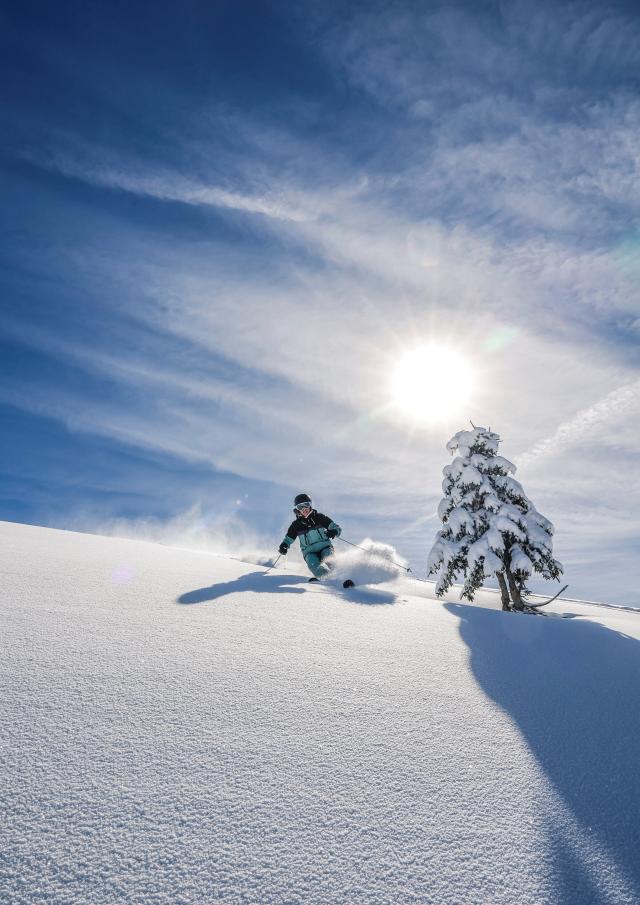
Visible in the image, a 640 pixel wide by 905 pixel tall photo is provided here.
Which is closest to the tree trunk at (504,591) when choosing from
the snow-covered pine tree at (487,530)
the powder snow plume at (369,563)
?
the snow-covered pine tree at (487,530)

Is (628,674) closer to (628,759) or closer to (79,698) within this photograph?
(628,759)

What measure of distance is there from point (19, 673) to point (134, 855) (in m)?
1.49

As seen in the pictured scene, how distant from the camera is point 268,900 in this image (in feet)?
4.49

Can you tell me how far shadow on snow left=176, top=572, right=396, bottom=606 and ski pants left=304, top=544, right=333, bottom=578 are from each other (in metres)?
2.92

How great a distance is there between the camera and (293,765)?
2.05 metres

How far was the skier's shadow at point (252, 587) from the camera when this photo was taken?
4809 millimetres

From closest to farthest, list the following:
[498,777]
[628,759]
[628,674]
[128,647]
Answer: [498,777] < [628,759] < [128,647] < [628,674]

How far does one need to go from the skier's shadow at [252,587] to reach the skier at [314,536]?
293 centimetres

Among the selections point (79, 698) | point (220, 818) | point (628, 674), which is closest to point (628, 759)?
point (628, 674)

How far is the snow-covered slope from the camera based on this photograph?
4.83 ft

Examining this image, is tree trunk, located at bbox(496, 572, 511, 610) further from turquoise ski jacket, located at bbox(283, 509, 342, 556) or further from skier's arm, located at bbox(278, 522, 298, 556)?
skier's arm, located at bbox(278, 522, 298, 556)

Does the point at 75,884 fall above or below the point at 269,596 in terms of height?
below

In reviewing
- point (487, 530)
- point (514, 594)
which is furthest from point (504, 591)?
point (487, 530)

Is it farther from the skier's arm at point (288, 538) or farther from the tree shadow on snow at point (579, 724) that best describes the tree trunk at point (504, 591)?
the tree shadow on snow at point (579, 724)
